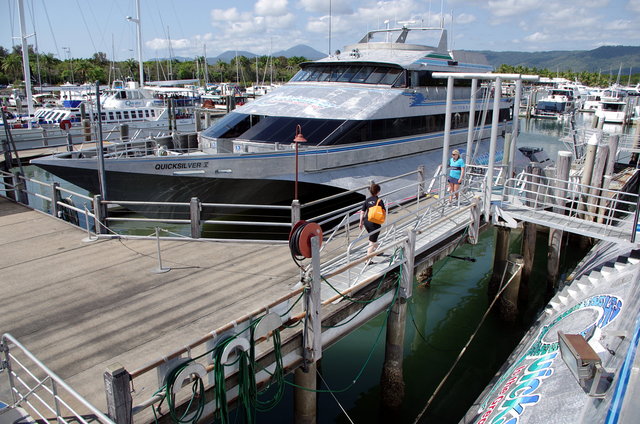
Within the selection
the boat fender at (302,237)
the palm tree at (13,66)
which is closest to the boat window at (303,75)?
the boat fender at (302,237)

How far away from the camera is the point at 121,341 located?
688cm

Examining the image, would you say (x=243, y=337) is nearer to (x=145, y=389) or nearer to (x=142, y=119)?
(x=145, y=389)

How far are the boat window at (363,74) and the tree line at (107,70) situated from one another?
2460 inches

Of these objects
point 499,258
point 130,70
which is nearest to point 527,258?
point 499,258

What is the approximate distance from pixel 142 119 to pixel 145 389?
119 ft

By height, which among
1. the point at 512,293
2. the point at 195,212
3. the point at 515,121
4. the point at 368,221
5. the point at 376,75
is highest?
the point at 376,75

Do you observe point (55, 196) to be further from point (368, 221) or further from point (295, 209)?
point (368, 221)

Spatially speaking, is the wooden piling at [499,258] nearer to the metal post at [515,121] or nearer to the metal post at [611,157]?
the metal post at [515,121]

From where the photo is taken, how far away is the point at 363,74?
18.6 metres

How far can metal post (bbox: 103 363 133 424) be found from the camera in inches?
184

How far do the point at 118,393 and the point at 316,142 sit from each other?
1176cm

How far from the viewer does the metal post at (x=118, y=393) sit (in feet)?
15.4

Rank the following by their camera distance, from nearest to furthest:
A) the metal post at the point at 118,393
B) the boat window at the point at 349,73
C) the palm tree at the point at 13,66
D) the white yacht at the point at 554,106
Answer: the metal post at the point at 118,393
the boat window at the point at 349,73
the white yacht at the point at 554,106
the palm tree at the point at 13,66

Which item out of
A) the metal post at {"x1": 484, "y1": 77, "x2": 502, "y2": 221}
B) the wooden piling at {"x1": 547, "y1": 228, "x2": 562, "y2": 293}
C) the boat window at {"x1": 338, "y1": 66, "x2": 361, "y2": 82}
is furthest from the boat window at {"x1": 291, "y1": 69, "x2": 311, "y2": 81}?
the wooden piling at {"x1": 547, "y1": 228, "x2": 562, "y2": 293}
